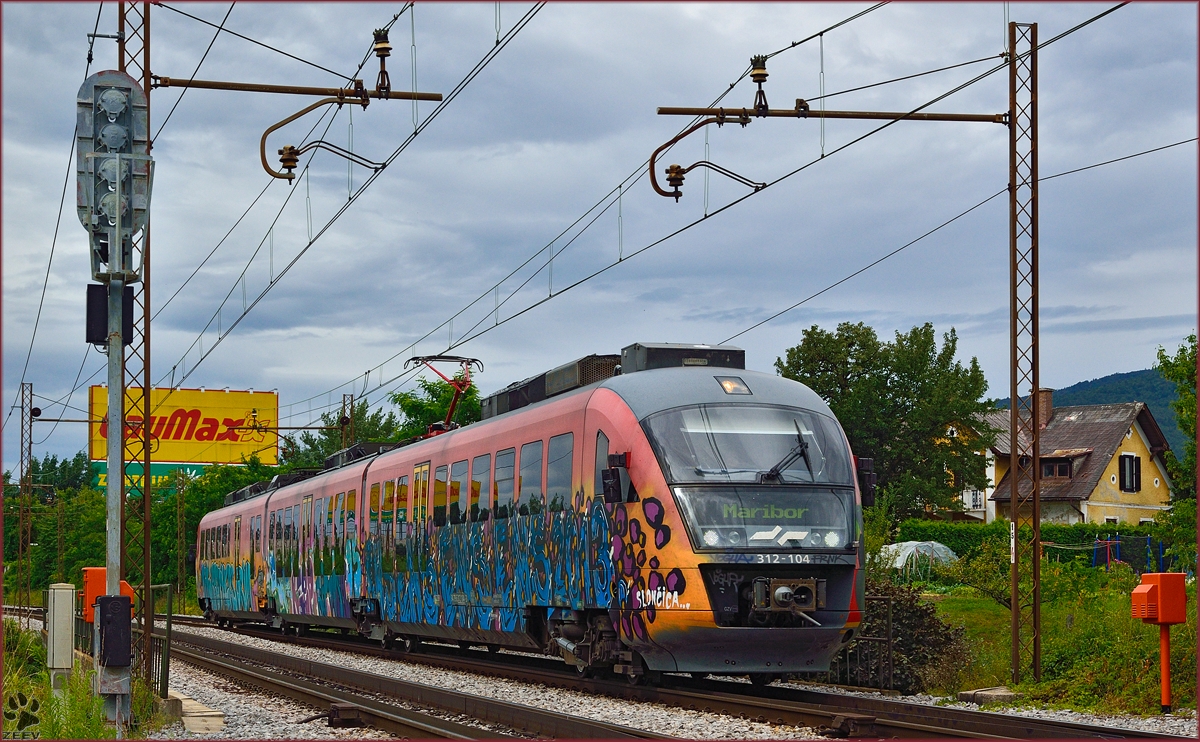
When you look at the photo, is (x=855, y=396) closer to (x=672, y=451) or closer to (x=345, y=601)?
(x=345, y=601)

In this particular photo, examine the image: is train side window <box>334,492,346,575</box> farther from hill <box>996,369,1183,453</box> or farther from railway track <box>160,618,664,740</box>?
hill <box>996,369,1183,453</box>

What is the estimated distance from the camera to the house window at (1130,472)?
2618 inches

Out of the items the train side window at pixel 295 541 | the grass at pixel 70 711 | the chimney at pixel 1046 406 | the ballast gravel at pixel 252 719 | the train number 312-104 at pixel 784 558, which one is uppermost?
the chimney at pixel 1046 406

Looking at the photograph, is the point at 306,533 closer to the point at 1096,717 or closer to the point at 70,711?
the point at 70,711

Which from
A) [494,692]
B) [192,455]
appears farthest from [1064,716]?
[192,455]

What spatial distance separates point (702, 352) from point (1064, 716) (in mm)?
6456

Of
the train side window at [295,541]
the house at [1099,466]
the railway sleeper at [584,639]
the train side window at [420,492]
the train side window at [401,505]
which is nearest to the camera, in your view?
the railway sleeper at [584,639]

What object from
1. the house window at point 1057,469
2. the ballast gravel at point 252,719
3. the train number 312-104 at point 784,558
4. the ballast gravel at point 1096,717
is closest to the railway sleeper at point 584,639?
the train number 312-104 at point 784,558

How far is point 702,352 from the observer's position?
57.7ft

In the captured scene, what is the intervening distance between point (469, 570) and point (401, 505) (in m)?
3.73

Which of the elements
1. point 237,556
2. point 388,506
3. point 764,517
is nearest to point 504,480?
point 764,517

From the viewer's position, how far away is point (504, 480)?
1858 cm

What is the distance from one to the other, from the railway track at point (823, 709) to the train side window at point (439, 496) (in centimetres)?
253

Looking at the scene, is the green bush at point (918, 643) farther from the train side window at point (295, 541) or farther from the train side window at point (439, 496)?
the train side window at point (295, 541)
